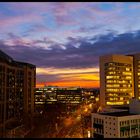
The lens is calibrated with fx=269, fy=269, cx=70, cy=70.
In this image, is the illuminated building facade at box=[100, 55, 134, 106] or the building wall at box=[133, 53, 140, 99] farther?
the building wall at box=[133, 53, 140, 99]

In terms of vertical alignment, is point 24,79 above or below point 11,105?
above

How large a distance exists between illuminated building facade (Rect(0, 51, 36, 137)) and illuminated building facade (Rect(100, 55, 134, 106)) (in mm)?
21317

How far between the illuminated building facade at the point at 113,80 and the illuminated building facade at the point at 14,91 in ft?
69.9

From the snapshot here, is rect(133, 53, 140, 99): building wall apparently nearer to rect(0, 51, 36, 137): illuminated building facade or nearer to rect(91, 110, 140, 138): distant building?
rect(0, 51, 36, 137): illuminated building facade

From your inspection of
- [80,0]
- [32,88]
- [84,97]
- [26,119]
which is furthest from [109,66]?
[84,97]

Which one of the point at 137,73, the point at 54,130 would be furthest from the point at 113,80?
the point at 54,130

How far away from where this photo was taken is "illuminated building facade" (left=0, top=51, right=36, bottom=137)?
56.0m

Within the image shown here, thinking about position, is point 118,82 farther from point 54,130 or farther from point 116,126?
point 116,126

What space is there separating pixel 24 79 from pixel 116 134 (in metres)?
40.4

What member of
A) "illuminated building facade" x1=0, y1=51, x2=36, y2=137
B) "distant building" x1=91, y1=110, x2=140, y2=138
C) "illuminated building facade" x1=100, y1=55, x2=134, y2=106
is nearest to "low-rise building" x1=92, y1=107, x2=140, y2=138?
"distant building" x1=91, y1=110, x2=140, y2=138

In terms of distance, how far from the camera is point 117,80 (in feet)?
271

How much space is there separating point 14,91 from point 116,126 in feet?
114

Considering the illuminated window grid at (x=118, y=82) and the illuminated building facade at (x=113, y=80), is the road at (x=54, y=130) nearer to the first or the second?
the illuminated building facade at (x=113, y=80)

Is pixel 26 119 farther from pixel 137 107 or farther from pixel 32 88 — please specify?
pixel 137 107
